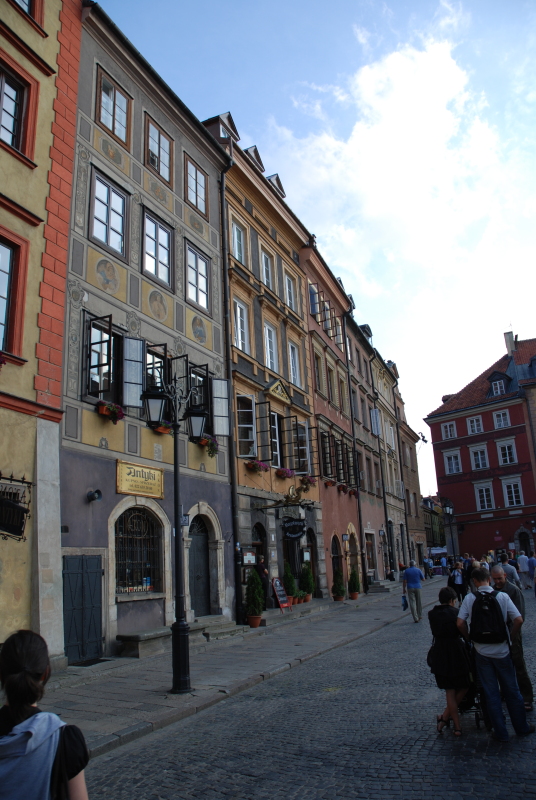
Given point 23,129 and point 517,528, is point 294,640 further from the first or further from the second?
point 517,528

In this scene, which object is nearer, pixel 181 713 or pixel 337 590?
pixel 181 713

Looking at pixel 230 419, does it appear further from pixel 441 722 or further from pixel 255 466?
pixel 441 722

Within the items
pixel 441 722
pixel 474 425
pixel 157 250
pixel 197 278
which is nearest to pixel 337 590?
pixel 197 278

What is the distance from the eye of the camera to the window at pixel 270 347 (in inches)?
912

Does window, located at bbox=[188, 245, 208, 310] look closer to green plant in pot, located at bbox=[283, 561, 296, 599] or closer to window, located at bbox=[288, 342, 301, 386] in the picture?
window, located at bbox=[288, 342, 301, 386]

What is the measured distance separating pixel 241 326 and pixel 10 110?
411 inches

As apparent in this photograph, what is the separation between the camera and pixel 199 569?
16953mm

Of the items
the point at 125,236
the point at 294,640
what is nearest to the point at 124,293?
the point at 125,236

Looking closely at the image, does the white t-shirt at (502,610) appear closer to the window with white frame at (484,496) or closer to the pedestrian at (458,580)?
the pedestrian at (458,580)

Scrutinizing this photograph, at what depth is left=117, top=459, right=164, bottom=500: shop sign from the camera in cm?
1365

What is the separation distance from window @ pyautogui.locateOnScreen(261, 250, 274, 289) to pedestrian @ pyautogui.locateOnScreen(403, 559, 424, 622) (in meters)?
11.7

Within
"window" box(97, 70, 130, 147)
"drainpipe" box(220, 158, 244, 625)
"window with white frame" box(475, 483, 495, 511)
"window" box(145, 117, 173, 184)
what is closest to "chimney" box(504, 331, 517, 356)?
"window with white frame" box(475, 483, 495, 511)

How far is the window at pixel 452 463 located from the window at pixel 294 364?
3535cm

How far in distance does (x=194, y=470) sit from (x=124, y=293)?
4935 mm
